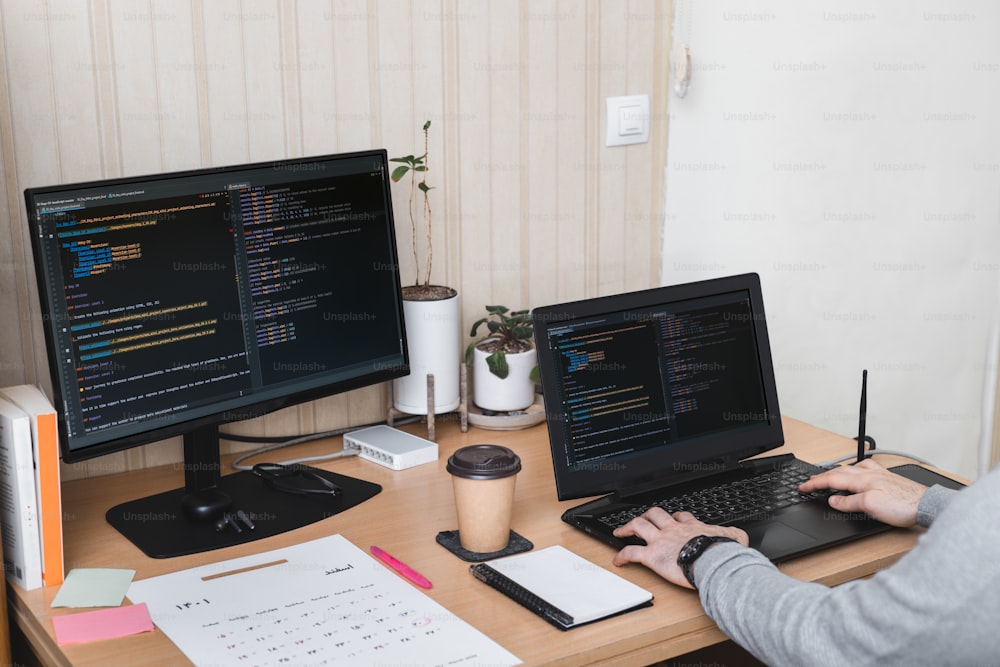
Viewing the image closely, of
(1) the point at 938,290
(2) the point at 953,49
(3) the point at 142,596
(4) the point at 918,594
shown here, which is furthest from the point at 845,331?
(3) the point at 142,596

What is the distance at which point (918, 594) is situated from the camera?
99 cm

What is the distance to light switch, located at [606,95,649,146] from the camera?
2.05 m

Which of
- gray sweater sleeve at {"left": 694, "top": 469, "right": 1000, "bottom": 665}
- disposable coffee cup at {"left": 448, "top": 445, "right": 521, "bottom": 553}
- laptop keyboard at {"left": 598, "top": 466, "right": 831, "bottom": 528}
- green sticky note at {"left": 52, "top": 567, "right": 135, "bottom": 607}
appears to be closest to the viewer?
gray sweater sleeve at {"left": 694, "top": 469, "right": 1000, "bottom": 665}

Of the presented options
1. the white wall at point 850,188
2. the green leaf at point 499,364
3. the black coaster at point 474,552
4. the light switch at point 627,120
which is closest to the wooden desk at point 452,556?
the black coaster at point 474,552

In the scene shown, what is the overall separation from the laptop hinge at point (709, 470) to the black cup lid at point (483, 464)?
0.76 feet

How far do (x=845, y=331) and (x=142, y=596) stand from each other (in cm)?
151

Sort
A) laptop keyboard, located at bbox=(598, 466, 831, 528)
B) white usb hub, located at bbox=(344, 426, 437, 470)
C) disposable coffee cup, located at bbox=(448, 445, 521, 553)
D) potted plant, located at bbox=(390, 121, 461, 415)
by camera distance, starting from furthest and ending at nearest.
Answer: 1. potted plant, located at bbox=(390, 121, 461, 415)
2. white usb hub, located at bbox=(344, 426, 437, 470)
3. laptop keyboard, located at bbox=(598, 466, 831, 528)
4. disposable coffee cup, located at bbox=(448, 445, 521, 553)

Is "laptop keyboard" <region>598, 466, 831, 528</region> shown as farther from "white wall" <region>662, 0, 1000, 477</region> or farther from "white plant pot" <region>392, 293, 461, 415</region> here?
"white wall" <region>662, 0, 1000, 477</region>

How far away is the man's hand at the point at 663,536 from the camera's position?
129 cm

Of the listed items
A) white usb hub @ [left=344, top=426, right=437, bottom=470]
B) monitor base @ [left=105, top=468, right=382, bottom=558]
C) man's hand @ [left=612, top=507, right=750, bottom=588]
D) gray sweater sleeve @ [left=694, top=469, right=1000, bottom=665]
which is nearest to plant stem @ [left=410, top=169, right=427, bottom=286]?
white usb hub @ [left=344, top=426, right=437, bottom=470]

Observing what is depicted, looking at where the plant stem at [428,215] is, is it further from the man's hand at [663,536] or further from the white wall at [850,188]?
the man's hand at [663,536]

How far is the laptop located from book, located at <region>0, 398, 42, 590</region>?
0.66m

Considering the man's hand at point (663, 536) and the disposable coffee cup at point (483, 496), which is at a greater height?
the disposable coffee cup at point (483, 496)

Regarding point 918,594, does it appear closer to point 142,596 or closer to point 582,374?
point 582,374
